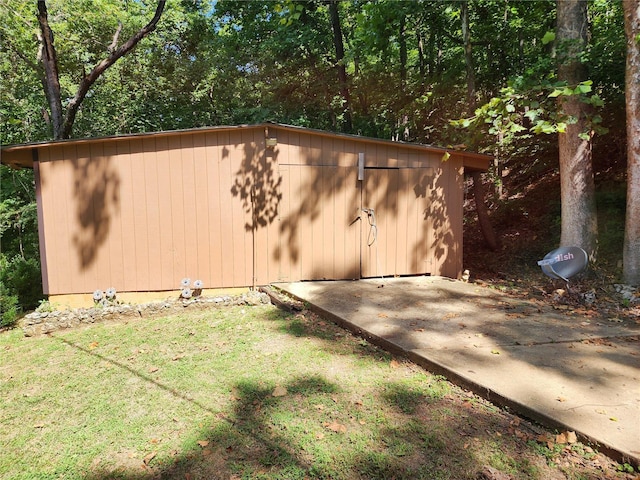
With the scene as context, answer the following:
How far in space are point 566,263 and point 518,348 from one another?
8.32 feet

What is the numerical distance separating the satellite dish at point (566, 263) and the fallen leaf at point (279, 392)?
4078mm

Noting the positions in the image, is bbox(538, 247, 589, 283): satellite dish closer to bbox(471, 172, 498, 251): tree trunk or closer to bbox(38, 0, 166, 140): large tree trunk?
bbox(471, 172, 498, 251): tree trunk

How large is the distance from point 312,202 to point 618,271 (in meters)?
4.84

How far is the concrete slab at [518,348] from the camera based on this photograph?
2.24 metres

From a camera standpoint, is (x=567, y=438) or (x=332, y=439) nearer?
(x=567, y=438)

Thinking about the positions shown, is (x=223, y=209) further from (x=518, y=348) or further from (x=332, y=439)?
(x=518, y=348)

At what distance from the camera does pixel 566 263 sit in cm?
510

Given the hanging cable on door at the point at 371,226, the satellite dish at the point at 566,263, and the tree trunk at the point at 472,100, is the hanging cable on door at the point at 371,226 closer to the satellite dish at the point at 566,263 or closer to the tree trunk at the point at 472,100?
the satellite dish at the point at 566,263

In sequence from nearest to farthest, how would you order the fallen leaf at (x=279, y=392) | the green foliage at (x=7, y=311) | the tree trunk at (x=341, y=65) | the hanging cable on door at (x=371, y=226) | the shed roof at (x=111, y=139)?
1. the fallen leaf at (x=279, y=392)
2. the shed roof at (x=111, y=139)
3. the green foliage at (x=7, y=311)
4. the hanging cable on door at (x=371, y=226)
5. the tree trunk at (x=341, y=65)

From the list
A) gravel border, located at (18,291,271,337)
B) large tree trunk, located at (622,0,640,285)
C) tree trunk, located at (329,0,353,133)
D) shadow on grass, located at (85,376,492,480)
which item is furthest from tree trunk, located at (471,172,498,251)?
shadow on grass, located at (85,376,492,480)

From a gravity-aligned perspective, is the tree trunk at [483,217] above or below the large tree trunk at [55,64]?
below

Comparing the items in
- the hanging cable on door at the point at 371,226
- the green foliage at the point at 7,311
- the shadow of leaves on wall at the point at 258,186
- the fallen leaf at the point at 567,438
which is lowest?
the green foliage at the point at 7,311

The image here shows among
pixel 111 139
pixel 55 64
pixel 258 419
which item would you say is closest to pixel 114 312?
pixel 111 139

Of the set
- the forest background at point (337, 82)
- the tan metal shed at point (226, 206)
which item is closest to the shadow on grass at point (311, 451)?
the tan metal shed at point (226, 206)
